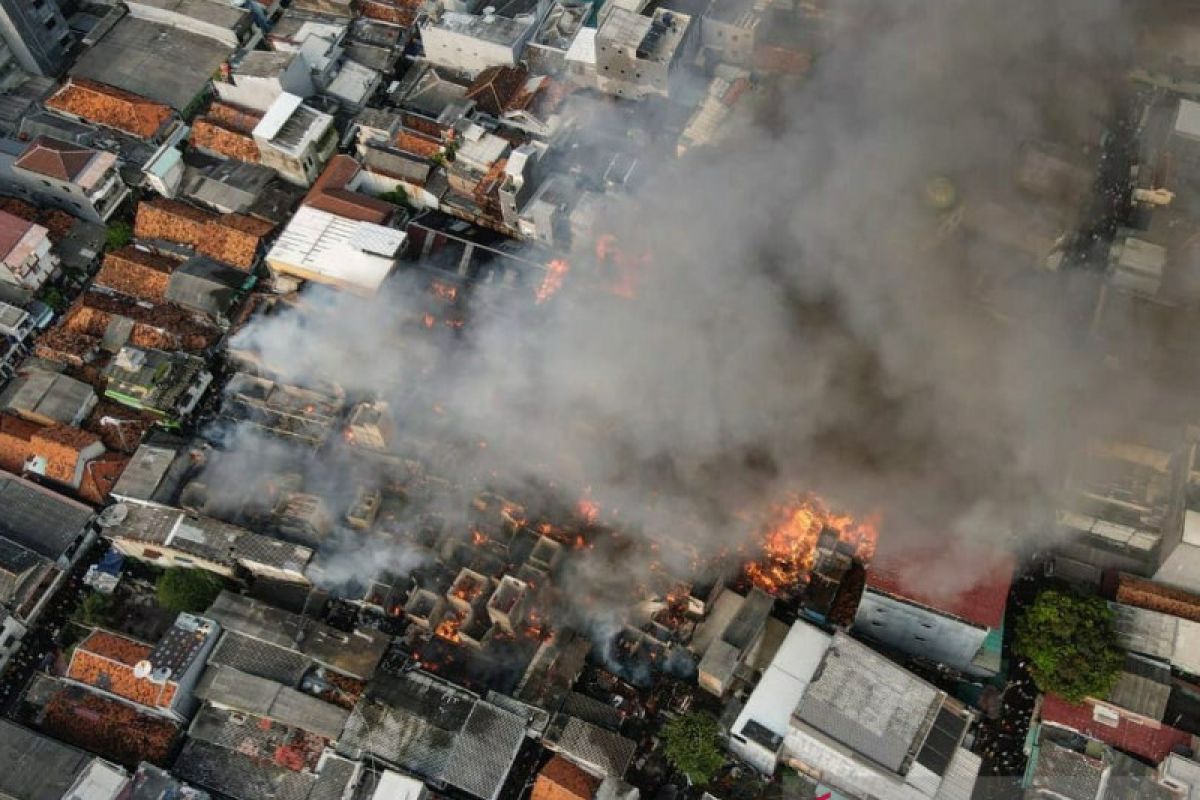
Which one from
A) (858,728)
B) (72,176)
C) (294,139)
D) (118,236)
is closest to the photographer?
(858,728)

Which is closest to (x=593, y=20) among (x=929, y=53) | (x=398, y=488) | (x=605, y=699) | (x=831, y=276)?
(x=929, y=53)

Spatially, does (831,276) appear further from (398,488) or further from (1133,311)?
(398,488)

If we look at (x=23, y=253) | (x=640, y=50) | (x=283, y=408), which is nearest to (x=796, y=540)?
(x=283, y=408)

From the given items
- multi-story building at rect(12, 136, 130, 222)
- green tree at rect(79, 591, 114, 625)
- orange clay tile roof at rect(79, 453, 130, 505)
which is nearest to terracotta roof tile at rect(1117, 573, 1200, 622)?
green tree at rect(79, 591, 114, 625)

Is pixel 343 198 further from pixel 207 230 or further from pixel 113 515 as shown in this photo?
pixel 113 515

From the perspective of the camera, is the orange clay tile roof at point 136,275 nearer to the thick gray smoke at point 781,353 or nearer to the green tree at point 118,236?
the green tree at point 118,236

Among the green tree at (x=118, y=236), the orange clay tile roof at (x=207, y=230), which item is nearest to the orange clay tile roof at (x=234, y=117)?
the orange clay tile roof at (x=207, y=230)

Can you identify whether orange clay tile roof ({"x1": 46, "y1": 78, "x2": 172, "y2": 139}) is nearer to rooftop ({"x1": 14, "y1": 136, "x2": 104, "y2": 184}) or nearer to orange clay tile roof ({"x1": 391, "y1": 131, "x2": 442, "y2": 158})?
rooftop ({"x1": 14, "y1": 136, "x2": 104, "y2": 184})
